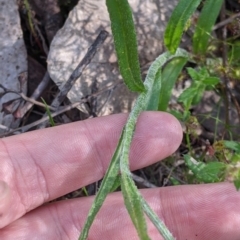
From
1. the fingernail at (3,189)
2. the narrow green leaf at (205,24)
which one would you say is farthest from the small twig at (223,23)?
the fingernail at (3,189)

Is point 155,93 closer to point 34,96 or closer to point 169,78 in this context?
point 169,78

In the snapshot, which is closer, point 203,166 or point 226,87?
point 203,166

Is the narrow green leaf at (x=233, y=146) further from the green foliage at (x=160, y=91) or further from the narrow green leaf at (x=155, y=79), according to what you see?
the narrow green leaf at (x=155, y=79)

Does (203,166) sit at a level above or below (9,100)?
below

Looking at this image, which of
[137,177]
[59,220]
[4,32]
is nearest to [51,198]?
[59,220]

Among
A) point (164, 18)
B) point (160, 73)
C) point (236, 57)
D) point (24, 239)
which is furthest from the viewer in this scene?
point (164, 18)

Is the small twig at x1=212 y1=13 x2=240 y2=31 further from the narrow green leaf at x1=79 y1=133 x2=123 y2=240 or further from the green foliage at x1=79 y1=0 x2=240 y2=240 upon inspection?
the narrow green leaf at x1=79 y1=133 x2=123 y2=240

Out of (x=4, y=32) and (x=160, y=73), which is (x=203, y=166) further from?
(x=4, y=32)
